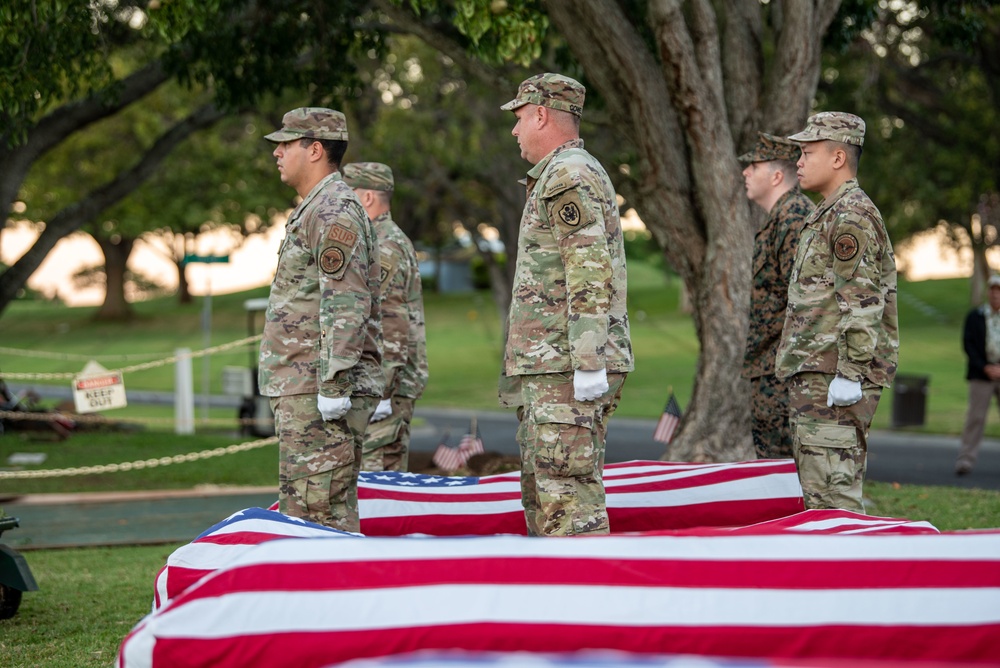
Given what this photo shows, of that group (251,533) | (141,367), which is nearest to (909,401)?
(141,367)

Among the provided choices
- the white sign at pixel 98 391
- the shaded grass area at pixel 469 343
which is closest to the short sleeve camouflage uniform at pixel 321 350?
the white sign at pixel 98 391

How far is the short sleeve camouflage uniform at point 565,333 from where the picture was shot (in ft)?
14.7

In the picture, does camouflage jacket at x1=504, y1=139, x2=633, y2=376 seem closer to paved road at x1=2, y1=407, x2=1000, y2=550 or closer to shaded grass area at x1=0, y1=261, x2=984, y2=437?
paved road at x1=2, y1=407, x2=1000, y2=550

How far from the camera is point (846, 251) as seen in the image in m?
5.15

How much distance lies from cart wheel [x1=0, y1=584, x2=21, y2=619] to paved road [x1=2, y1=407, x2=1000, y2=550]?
1978mm

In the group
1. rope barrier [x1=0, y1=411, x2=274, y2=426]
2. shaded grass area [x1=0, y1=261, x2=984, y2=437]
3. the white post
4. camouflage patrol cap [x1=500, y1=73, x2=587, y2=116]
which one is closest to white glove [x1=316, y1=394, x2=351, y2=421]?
camouflage patrol cap [x1=500, y1=73, x2=587, y2=116]

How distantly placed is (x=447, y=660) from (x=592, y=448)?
6.73 feet

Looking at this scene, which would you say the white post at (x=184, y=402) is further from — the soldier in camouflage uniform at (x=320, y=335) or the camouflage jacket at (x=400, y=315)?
the soldier in camouflage uniform at (x=320, y=335)

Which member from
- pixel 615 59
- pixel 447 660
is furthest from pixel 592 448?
pixel 615 59

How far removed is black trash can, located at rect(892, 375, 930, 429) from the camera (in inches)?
660

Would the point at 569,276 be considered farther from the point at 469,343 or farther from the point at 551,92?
the point at 469,343

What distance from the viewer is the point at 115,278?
43969mm

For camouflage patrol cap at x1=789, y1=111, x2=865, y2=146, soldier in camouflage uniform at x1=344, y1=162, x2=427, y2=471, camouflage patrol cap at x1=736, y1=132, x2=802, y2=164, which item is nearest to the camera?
camouflage patrol cap at x1=789, y1=111, x2=865, y2=146

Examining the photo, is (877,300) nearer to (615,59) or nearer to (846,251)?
(846,251)
